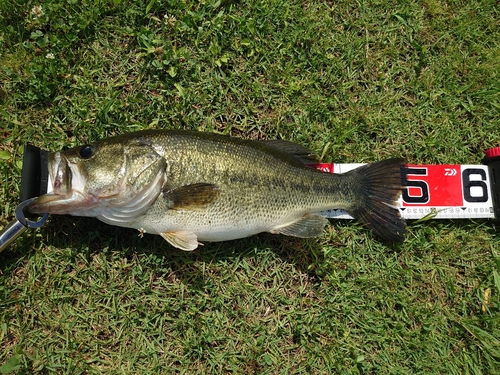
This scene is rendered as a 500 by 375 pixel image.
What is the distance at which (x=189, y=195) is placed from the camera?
2887 mm

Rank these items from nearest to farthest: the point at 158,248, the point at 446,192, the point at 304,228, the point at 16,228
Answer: the point at 16,228 → the point at 304,228 → the point at 158,248 → the point at 446,192

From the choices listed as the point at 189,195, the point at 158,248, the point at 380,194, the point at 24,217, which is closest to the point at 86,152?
the point at 24,217

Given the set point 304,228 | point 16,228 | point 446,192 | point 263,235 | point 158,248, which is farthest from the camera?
point 446,192

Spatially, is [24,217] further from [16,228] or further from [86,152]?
[86,152]

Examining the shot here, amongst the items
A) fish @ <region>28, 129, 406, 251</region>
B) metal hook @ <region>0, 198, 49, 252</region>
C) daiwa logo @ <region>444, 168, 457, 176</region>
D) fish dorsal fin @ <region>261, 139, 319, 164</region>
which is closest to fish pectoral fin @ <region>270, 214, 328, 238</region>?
fish @ <region>28, 129, 406, 251</region>

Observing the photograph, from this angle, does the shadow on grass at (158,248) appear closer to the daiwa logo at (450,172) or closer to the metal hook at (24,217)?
the metal hook at (24,217)

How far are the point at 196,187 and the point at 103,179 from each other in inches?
26.4

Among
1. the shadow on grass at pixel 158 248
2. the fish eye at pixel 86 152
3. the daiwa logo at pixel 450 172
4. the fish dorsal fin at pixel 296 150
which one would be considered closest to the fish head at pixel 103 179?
the fish eye at pixel 86 152

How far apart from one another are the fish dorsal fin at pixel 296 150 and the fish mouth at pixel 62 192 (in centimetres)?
156

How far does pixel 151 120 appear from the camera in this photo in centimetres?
355

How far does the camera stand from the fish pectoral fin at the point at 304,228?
3256 mm

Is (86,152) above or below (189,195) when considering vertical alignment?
above

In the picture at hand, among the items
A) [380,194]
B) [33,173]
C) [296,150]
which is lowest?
[380,194]

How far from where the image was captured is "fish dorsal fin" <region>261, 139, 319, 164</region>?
3404mm
